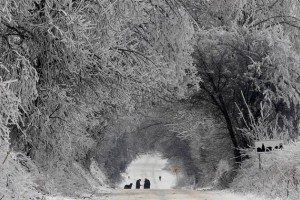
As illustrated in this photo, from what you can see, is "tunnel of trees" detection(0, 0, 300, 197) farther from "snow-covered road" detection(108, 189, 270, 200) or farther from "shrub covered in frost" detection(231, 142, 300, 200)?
"snow-covered road" detection(108, 189, 270, 200)

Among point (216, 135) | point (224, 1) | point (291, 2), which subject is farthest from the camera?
point (216, 135)

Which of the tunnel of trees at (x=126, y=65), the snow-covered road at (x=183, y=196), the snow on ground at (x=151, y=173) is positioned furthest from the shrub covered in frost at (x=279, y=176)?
the snow on ground at (x=151, y=173)

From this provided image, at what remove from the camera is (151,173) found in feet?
347

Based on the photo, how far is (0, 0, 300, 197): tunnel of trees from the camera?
39.1ft

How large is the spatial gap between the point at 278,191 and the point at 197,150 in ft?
98.4

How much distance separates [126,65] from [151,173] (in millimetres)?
91099

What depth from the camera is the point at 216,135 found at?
98.9ft

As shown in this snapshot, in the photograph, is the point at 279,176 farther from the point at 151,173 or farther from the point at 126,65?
the point at 151,173

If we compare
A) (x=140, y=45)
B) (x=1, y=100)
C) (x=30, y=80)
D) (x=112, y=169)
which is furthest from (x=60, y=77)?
(x=112, y=169)

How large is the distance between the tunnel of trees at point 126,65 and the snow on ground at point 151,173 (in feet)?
158

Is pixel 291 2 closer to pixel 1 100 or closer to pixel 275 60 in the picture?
pixel 275 60

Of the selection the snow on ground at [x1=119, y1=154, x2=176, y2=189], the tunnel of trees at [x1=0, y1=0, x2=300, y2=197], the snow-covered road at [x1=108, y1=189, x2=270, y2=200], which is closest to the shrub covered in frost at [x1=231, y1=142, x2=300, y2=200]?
the snow-covered road at [x1=108, y1=189, x2=270, y2=200]

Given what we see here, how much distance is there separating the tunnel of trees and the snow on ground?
4810 centimetres

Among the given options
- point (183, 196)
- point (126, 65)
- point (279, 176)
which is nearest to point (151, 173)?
point (183, 196)
